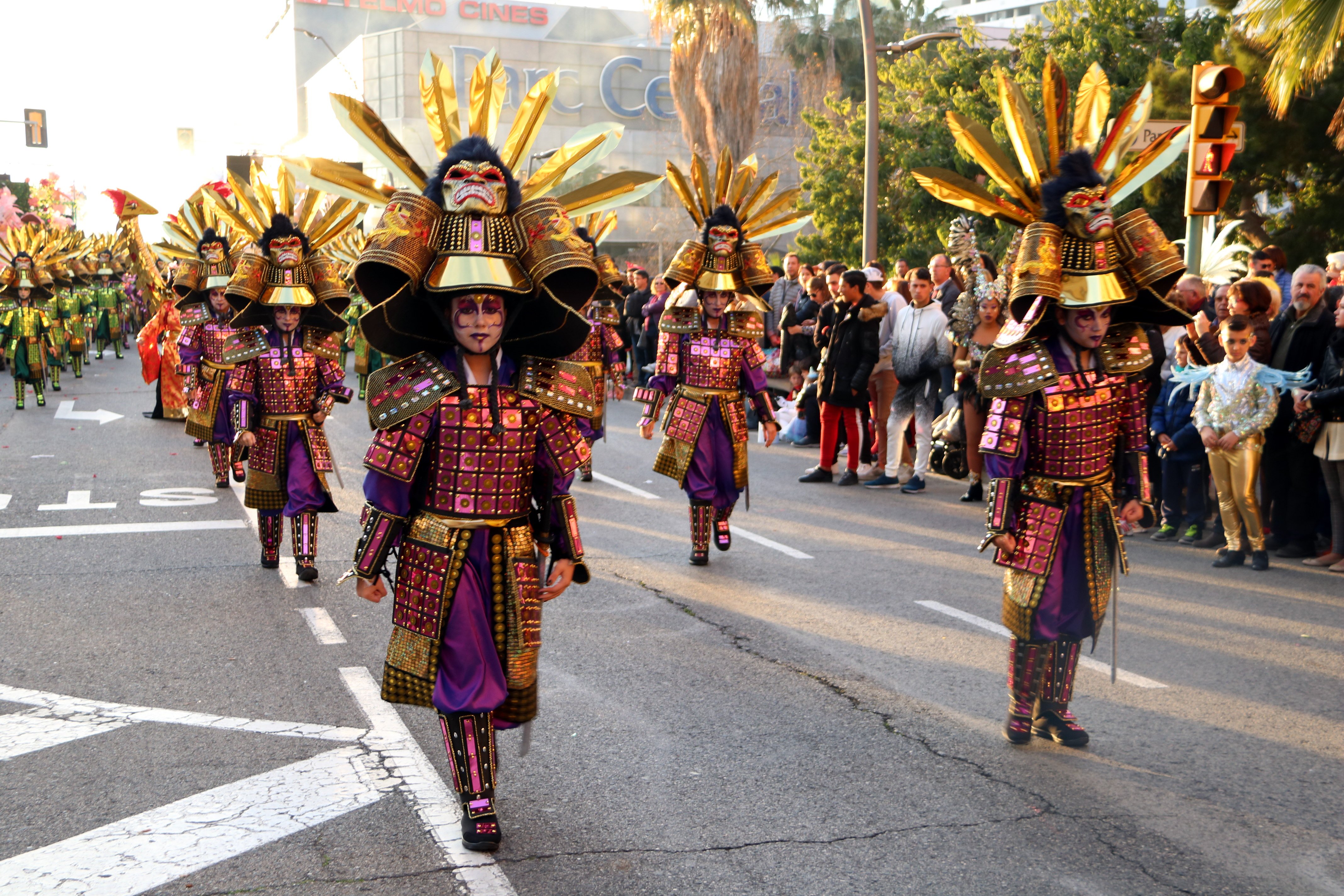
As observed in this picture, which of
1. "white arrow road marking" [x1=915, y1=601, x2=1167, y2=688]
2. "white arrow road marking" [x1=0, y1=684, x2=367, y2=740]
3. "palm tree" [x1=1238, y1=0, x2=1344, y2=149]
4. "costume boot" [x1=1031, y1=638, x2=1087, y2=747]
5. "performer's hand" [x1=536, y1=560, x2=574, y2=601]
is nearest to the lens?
"performer's hand" [x1=536, y1=560, x2=574, y2=601]

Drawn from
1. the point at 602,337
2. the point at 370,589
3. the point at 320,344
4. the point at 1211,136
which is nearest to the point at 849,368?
→ the point at 602,337

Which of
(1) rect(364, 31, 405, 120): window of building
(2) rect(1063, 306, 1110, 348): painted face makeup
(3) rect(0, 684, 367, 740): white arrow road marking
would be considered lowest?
(3) rect(0, 684, 367, 740): white arrow road marking

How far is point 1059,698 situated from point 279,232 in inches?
228

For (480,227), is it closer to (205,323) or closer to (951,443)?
(205,323)

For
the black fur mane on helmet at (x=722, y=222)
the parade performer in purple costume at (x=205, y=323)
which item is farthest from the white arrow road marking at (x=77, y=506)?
the black fur mane on helmet at (x=722, y=222)

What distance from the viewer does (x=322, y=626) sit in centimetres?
711

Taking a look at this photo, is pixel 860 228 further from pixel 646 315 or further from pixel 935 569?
pixel 935 569

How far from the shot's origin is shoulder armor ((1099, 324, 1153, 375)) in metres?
4.95

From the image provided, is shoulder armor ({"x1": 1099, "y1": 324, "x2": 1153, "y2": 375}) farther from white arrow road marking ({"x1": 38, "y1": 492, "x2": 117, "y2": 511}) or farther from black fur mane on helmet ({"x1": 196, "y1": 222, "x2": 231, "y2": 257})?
black fur mane on helmet ({"x1": 196, "y1": 222, "x2": 231, "y2": 257})

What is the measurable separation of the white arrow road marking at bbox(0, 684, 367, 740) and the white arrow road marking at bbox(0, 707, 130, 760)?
1cm

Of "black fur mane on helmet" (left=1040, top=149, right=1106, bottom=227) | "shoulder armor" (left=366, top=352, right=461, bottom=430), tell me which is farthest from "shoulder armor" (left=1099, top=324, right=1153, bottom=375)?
"shoulder armor" (left=366, top=352, right=461, bottom=430)

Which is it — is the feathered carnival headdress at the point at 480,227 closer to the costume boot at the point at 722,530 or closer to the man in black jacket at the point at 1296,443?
the costume boot at the point at 722,530

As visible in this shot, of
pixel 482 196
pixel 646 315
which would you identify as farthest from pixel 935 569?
pixel 646 315

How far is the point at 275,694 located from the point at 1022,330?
369 cm
